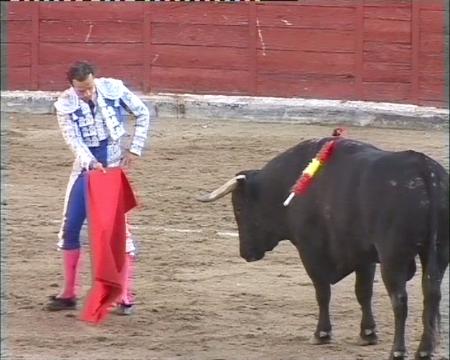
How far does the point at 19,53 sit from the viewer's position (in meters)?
12.8

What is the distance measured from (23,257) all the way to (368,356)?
235 cm

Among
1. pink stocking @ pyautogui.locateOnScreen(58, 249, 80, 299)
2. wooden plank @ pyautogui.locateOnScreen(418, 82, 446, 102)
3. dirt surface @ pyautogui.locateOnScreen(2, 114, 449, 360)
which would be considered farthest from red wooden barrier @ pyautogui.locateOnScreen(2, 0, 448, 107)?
pink stocking @ pyautogui.locateOnScreen(58, 249, 80, 299)

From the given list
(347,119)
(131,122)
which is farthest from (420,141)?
(131,122)

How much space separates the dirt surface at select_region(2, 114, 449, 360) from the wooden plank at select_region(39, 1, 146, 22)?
303 centimetres

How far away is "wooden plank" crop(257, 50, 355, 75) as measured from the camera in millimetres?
12094

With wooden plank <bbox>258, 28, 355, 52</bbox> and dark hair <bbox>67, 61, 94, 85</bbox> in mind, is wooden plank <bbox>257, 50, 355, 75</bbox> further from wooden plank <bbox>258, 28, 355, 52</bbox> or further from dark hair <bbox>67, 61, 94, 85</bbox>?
dark hair <bbox>67, 61, 94, 85</bbox>


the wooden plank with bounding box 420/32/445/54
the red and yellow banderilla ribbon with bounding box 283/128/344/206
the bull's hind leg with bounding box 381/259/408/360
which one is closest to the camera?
the bull's hind leg with bounding box 381/259/408/360

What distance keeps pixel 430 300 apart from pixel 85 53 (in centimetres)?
854

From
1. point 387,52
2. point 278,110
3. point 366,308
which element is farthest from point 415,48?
point 366,308

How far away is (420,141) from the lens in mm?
10438

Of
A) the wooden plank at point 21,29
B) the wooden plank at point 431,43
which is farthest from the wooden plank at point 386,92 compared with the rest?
the wooden plank at point 21,29

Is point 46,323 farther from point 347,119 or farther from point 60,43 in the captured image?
point 60,43

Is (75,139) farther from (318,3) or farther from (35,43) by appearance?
(35,43)

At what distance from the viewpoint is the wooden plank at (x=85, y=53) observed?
1266 centimetres
